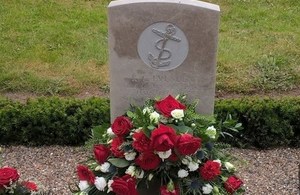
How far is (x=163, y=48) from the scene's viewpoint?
5016mm

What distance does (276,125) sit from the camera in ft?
21.3

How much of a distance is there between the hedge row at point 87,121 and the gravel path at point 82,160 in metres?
0.09

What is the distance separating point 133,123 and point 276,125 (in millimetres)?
2163

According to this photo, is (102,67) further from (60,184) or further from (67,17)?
(60,184)

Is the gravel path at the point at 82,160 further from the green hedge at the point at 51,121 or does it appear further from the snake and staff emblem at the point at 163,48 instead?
the snake and staff emblem at the point at 163,48

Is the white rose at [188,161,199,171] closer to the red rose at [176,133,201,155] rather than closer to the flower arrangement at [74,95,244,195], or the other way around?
the flower arrangement at [74,95,244,195]

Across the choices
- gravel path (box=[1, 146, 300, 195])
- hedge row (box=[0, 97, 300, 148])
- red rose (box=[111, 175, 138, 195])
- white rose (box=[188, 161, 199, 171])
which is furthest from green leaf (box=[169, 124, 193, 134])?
hedge row (box=[0, 97, 300, 148])

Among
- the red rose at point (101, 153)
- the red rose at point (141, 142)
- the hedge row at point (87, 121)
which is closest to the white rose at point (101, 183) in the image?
the red rose at point (101, 153)

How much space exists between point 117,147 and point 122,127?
14 cm

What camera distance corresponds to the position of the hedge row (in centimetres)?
646

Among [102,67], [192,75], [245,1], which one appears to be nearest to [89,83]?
[102,67]

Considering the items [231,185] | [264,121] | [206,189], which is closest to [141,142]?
[206,189]

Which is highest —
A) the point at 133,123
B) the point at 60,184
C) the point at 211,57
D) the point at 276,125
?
the point at 211,57

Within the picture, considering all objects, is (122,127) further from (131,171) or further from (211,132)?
(211,132)
